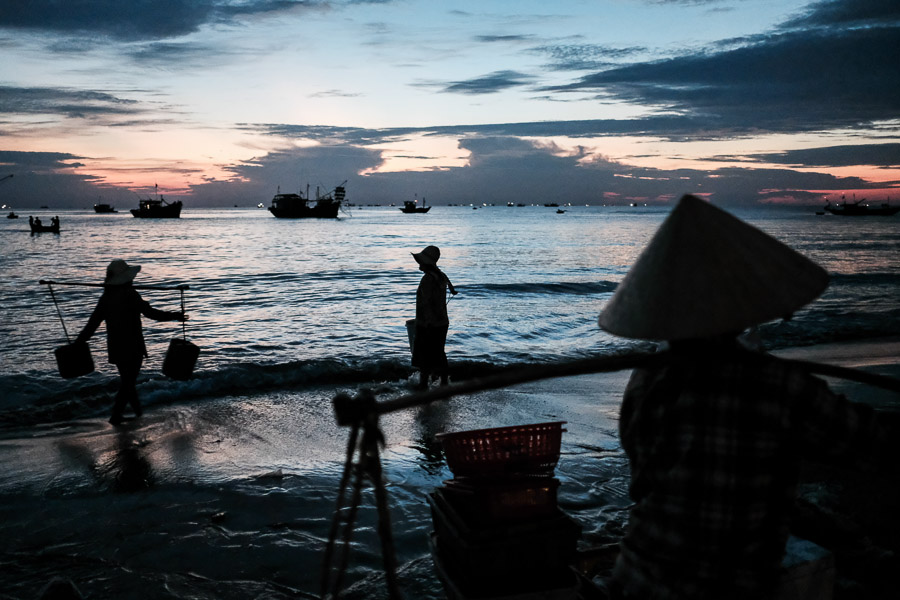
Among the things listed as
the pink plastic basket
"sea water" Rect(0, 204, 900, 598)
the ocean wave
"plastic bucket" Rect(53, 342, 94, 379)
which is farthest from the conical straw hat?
the ocean wave

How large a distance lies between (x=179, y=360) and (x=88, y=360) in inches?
48.3

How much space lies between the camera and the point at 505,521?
121 inches

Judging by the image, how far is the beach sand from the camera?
15.5ft

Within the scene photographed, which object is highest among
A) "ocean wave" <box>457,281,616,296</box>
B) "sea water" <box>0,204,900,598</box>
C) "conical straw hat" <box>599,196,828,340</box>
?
"conical straw hat" <box>599,196,828,340</box>

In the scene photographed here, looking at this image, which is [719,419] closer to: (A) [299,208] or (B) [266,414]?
(B) [266,414]

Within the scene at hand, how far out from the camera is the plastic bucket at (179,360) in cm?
823

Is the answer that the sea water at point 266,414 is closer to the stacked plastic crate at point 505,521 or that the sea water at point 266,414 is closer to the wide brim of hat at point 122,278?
the stacked plastic crate at point 505,521

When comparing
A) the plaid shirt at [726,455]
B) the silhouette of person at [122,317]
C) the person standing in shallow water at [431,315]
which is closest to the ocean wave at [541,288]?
the person standing in shallow water at [431,315]

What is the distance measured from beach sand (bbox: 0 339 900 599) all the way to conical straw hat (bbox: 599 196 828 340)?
320cm

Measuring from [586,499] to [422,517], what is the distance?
1.63 meters

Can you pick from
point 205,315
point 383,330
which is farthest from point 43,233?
point 383,330

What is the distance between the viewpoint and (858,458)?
178cm

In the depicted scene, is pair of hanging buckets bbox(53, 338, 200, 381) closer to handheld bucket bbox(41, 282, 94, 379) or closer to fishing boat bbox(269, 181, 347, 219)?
handheld bucket bbox(41, 282, 94, 379)

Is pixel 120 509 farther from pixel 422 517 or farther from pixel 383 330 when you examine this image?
pixel 383 330
